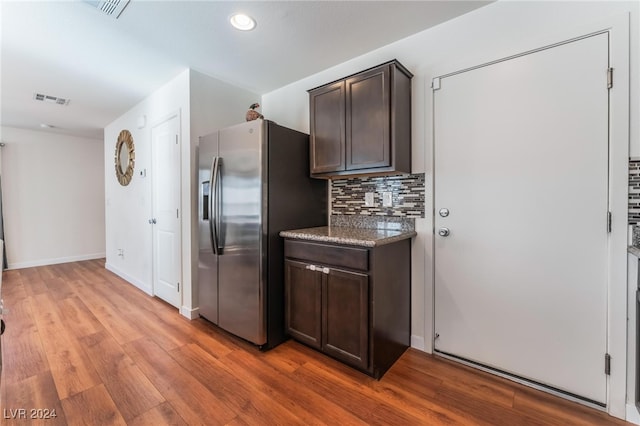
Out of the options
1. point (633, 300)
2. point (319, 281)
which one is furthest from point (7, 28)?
point (633, 300)

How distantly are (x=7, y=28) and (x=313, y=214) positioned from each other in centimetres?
267

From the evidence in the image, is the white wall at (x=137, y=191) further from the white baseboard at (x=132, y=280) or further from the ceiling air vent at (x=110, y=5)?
the ceiling air vent at (x=110, y=5)

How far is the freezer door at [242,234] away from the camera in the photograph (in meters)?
2.15

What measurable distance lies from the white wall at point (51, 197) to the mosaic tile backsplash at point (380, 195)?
542cm

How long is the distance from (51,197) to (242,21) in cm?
536

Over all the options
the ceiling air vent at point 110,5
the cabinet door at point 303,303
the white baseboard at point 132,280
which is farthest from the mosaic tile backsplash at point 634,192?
the white baseboard at point 132,280

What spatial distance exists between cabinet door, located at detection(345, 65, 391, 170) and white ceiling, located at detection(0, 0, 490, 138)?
0.42 m

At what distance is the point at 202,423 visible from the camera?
1.47m

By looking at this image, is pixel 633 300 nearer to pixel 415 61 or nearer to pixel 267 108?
pixel 415 61

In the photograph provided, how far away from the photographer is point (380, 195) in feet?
7.81

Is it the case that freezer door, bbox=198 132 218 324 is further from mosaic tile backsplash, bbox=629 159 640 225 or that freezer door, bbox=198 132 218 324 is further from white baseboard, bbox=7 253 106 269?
white baseboard, bbox=7 253 106 269

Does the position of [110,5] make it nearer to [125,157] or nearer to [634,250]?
[125,157]

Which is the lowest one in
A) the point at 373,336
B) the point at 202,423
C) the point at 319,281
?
the point at 202,423

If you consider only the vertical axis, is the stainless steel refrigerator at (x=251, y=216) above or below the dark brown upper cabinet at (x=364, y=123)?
below
